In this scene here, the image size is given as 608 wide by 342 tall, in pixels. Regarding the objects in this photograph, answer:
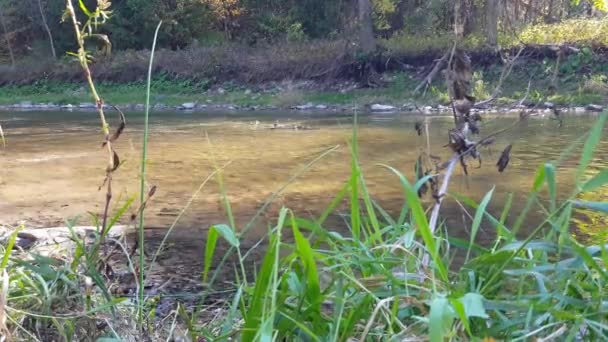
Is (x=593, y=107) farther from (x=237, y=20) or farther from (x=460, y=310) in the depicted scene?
(x=237, y=20)

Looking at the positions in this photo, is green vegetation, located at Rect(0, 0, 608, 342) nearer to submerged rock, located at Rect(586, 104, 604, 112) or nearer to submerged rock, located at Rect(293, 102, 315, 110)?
submerged rock, located at Rect(586, 104, 604, 112)

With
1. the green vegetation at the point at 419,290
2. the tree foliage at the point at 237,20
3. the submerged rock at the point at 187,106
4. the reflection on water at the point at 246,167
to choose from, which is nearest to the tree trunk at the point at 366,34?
the tree foliage at the point at 237,20

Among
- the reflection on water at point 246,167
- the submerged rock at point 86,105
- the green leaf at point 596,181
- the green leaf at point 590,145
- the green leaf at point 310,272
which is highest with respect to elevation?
the green leaf at point 590,145

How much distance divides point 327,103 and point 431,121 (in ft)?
16.4

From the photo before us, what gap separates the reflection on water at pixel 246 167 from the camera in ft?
14.5

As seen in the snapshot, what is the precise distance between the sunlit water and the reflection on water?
0.03ft

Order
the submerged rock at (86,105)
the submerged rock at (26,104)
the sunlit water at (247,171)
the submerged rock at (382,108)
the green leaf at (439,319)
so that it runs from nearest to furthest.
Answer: the green leaf at (439,319) < the sunlit water at (247,171) < the submerged rock at (382,108) < the submerged rock at (86,105) < the submerged rock at (26,104)

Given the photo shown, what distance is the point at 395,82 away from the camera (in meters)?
16.4

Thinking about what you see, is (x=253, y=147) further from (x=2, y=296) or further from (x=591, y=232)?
(x=2, y=296)

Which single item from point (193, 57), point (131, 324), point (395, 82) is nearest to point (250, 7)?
point (193, 57)

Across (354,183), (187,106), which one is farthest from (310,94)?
(354,183)

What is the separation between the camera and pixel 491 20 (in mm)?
15367

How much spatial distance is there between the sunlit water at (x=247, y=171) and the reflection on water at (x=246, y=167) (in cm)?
1

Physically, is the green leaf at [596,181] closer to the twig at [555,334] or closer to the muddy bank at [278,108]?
the twig at [555,334]
